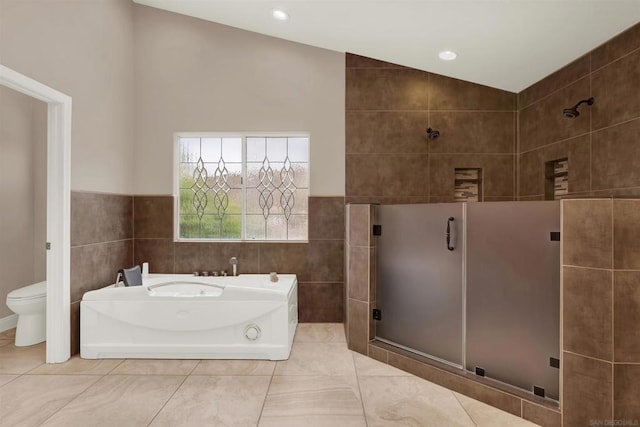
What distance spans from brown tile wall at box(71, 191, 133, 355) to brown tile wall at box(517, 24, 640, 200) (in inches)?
153

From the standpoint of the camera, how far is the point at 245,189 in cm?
367

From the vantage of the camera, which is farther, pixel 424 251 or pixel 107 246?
pixel 107 246

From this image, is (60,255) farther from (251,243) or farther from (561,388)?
(561,388)

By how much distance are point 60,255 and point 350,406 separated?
2317 mm

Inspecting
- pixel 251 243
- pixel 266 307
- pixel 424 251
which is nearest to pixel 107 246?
pixel 251 243

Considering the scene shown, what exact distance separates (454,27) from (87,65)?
2.93 meters

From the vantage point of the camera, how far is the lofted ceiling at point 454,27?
2301mm

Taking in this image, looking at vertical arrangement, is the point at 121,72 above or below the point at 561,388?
above

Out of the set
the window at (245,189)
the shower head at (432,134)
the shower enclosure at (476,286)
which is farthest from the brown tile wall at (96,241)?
the shower head at (432,134)

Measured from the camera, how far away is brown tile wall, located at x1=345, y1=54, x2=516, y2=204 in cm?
357

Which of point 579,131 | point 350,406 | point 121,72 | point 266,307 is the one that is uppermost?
point 121,72

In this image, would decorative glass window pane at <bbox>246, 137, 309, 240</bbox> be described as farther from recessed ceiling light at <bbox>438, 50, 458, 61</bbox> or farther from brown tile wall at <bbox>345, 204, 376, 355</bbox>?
recessed ceiling light at <bbox>438, 50, 458, 61</bbox>

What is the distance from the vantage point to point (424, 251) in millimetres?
2543

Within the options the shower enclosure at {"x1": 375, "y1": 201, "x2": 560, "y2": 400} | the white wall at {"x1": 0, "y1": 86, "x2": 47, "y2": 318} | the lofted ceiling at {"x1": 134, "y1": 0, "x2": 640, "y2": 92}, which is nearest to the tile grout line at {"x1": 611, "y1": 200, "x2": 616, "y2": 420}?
the shower enclosure at {"x1": 375, "y1": 201, "x2": 560, "y2": 400}
